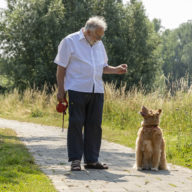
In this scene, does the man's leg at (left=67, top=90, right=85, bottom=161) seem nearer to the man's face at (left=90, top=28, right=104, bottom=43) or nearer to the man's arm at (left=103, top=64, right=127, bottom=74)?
the man's arm at (left=103, top=64, right=127, bottom=74)

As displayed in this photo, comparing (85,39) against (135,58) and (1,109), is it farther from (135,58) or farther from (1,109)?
(135,58)

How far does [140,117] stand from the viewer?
12844mm

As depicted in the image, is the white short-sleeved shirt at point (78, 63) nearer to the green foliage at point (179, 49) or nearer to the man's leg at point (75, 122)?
the man's leg at point (75, 122)

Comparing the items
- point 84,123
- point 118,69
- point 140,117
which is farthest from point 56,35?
point 84,123

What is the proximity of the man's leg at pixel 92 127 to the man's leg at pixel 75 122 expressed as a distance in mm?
157

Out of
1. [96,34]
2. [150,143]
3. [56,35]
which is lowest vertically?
[150,143]

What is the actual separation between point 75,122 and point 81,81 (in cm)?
58

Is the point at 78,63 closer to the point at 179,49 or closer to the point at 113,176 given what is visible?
the point at 113,176

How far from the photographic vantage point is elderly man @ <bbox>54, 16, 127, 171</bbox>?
19.6ft

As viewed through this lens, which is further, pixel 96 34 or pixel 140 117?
pixel 140 117

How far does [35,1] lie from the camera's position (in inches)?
1267

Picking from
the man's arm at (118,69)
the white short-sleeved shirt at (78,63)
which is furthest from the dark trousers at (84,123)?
the man's arm at (118,69)

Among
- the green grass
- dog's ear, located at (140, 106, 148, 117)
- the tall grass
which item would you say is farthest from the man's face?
the tall grass

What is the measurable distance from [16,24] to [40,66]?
12.3ft
